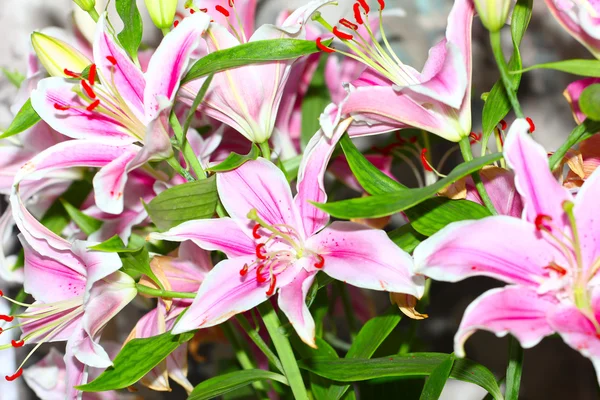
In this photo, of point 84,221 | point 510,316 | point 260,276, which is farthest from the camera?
point 84,221

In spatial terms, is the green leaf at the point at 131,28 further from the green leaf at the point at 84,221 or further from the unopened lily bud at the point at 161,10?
the green leaf at the point at 84,221

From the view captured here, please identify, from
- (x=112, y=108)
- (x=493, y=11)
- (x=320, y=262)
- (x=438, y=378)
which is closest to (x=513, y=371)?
(x=438, y=378)

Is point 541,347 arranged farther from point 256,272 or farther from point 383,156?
point 256,272

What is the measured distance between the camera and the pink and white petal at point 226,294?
580 mm

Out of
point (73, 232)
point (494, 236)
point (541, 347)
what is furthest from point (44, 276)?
point (541, 347)

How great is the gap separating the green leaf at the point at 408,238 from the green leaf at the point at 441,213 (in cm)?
3

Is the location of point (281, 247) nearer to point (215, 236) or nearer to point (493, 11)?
point (215, 236)

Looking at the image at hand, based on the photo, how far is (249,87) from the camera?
25.1 inches

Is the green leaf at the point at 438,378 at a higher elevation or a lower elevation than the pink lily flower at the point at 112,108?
lower

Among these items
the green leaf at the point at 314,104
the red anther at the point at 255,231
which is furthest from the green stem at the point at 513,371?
the green leaf at the point at 314,104

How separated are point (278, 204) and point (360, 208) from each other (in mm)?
120

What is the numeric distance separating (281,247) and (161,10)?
0.22m

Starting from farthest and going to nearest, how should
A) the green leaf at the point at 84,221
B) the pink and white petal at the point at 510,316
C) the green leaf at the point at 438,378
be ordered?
the green leaf at the point at 84,221 < the green leaf at the point at 438,378 < the pink and white petal at the point at 510,316

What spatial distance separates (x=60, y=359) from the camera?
882 millimetres
